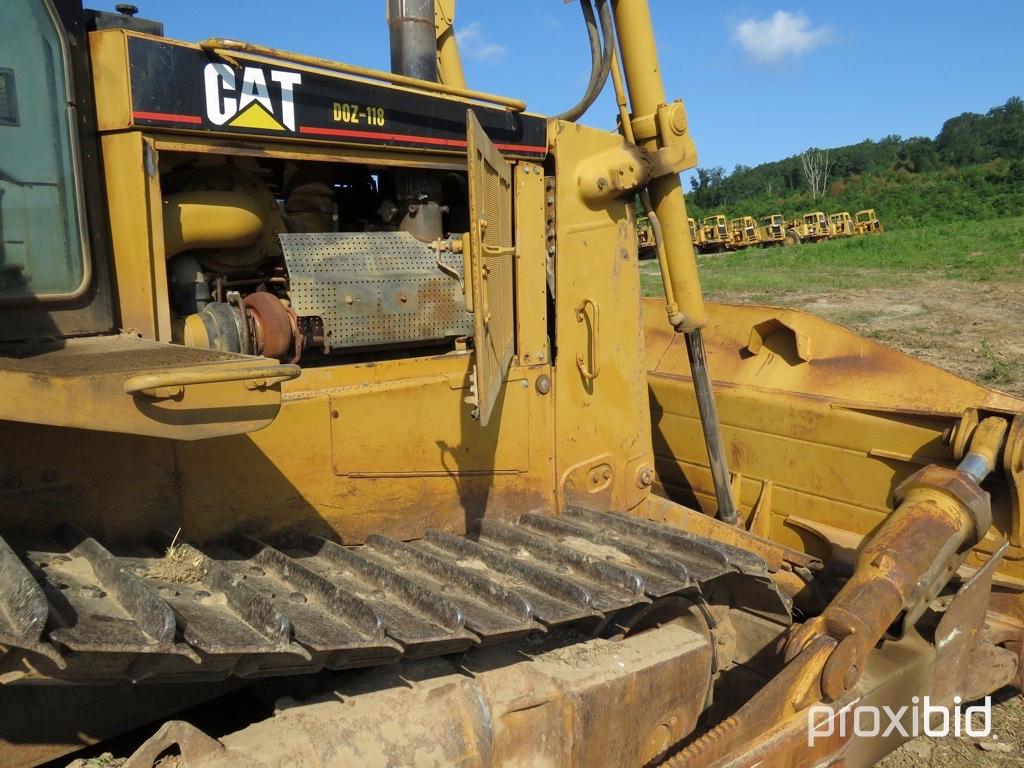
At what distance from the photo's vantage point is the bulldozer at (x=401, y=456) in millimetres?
2025

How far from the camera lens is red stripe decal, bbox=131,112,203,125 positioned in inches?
91.4

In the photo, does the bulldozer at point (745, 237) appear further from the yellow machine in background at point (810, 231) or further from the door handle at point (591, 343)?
the door handle at point (591, 343)

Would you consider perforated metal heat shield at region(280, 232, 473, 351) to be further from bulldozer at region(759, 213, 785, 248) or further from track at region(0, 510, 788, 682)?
bulldozer at region(759, 213, 785, 248)

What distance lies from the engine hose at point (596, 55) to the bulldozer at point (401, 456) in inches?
0.5

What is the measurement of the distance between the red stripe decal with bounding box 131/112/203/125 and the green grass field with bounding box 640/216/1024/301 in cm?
1618

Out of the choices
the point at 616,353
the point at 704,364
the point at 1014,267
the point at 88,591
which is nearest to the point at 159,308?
the point at 88,591

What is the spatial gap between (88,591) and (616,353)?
2308mm

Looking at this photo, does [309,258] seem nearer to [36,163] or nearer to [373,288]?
[373,288]

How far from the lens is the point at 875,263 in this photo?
24453mm

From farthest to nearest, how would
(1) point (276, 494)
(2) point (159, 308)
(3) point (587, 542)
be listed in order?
1. (3) point (587, 542)
2. (1) point (276, 494)
3. (2) point (159, 308)

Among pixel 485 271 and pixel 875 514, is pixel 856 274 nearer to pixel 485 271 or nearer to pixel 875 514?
pixel 875 514

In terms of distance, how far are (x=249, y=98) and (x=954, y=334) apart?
12.5 metres

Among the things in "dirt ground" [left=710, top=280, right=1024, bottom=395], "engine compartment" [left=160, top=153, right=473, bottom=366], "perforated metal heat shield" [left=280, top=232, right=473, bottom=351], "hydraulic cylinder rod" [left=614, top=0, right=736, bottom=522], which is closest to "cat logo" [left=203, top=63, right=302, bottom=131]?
"engine compartment" [left=160, top=153, right=473, bottom=366]

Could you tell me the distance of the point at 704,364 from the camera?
4113 mm
